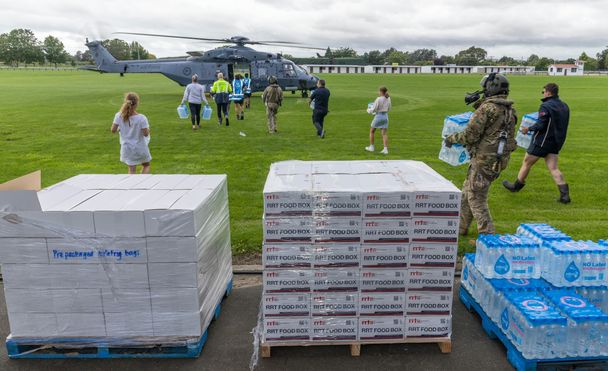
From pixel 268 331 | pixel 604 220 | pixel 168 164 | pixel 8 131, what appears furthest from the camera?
pixel 8 131

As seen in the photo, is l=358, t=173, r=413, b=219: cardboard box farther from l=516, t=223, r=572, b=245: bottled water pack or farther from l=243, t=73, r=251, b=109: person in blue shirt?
l=243, t=73, r=251, b=109: person in blue shirt

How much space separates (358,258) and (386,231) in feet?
1.19

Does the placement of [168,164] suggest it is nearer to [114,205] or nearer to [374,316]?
[114,205]

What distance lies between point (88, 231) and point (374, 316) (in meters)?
2.75

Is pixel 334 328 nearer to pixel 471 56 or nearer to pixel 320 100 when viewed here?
pixel 320 100

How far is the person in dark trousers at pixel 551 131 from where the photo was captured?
7.99 m

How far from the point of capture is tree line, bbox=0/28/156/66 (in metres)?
135

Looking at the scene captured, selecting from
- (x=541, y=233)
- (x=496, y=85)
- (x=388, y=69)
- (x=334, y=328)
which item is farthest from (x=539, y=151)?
(x=388, y=69)

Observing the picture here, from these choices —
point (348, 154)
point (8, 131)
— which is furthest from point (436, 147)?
point (8, 131)

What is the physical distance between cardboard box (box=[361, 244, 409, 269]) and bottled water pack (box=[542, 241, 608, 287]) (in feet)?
5.44

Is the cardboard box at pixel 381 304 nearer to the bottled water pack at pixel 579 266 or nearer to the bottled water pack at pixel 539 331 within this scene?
the bottled water pack at pixel 539 331

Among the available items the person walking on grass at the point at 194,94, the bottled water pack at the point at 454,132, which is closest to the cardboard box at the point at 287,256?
the bottled water pack at the point at 454,132

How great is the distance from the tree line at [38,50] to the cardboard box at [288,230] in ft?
456

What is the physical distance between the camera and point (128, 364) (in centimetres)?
423
